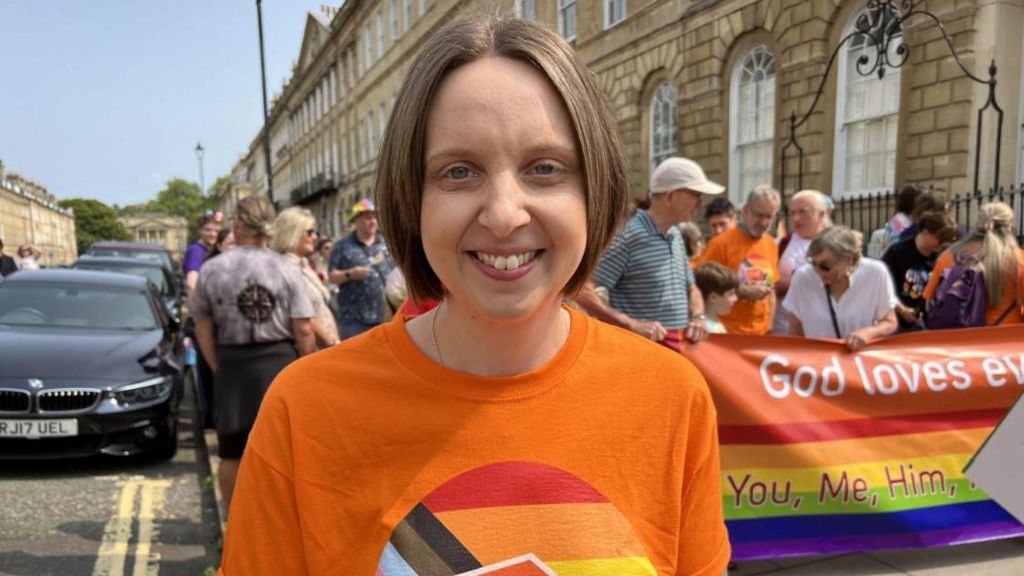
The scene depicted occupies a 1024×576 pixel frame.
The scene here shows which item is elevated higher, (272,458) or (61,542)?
(272,458)

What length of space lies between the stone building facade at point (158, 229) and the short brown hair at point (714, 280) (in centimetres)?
13571

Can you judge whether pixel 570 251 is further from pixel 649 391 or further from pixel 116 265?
pixel 116 265

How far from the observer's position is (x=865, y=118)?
11.1m

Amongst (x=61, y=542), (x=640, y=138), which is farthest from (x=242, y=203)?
(x=640, y=138)

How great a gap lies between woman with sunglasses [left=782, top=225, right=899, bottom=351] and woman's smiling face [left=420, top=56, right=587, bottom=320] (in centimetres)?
355

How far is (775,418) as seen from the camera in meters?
3.67

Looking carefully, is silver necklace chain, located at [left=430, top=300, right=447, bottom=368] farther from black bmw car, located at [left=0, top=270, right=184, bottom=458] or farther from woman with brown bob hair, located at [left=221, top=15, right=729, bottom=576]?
black bmw car, located at [left=0, top=270, right=184, bottom=458]

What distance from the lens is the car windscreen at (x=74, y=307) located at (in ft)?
21.1

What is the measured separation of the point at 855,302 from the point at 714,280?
0.83 metres

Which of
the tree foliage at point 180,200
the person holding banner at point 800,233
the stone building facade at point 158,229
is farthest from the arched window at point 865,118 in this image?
the tree foliage at point 180,200

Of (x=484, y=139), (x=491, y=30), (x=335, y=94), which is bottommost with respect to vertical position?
(x=484, y=139)

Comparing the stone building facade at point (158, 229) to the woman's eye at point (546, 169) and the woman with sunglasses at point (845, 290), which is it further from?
the woman's eye at point (546, 169)

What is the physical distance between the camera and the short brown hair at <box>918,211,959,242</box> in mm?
5305

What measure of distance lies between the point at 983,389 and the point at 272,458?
13.7ft
